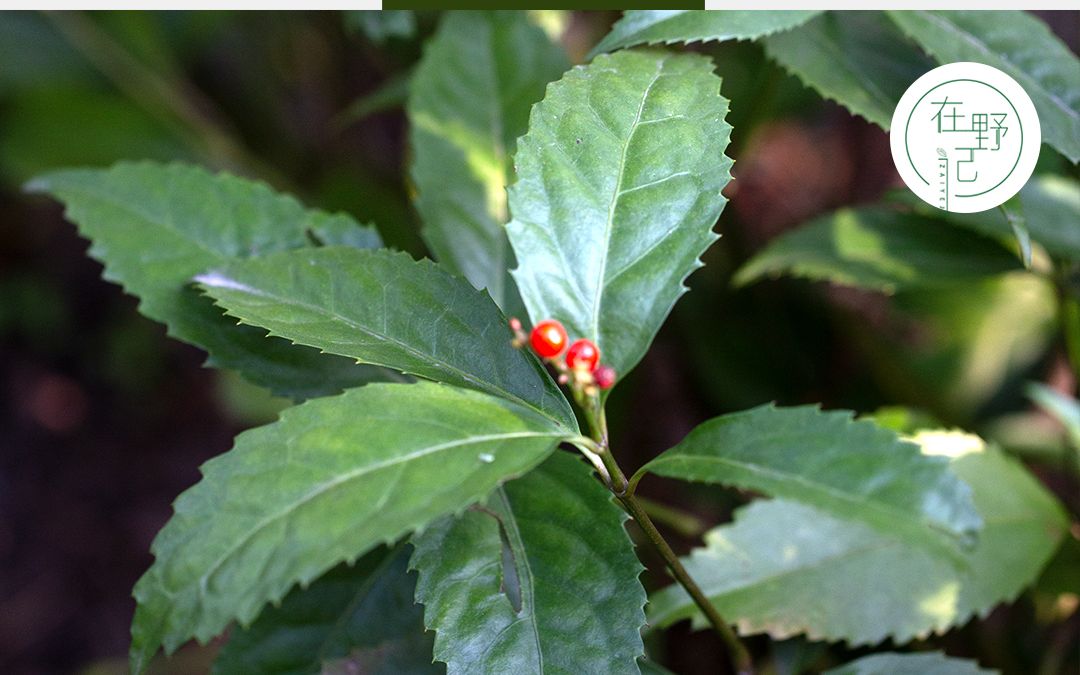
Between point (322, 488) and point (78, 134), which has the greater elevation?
point (78, 134)

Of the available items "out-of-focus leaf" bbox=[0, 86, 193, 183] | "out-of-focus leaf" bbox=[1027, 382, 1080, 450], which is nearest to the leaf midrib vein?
"out-of-focus leaf" bbox=[1027, 382, 1080, 450]

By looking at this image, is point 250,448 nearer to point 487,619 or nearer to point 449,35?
point 487,619

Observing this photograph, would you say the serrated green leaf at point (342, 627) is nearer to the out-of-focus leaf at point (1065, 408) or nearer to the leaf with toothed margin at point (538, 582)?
the leaf with toothed margin at point (538, 582)

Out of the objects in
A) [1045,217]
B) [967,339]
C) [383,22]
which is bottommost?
[967,339]

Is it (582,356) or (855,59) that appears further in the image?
(855,59)

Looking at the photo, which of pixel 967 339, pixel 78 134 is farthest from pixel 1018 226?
pixel 78 134

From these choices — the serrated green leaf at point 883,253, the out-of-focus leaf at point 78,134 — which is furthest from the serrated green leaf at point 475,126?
the out-of-focus leaf at point 78,134

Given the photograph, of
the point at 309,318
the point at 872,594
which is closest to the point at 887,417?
the point at 872,594

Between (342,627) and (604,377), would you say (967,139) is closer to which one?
(604,377)

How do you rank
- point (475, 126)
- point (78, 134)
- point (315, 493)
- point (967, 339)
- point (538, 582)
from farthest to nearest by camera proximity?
1. point (78, 134)
2. point (967, 339)
3. point (475, 126)
4. point (538, 582)
5. point (315, 493)
